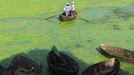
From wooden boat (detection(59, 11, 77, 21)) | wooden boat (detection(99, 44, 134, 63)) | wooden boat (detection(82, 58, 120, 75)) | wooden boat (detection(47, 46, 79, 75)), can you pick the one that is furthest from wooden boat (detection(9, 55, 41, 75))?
wooden boat (detection(59, 11, 77, 21))

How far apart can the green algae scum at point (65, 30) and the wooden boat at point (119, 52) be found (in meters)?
0.17

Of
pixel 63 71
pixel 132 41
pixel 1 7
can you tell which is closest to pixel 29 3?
pixel 1 7

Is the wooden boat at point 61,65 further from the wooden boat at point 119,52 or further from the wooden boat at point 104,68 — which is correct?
the wooden boat at point 119,52

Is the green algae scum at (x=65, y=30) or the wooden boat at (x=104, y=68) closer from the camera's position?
the wooden boat at (x=104, y=68)

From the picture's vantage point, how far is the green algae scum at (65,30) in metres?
9.70

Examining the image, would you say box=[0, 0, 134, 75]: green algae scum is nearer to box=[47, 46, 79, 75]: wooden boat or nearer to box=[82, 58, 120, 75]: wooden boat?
box=[47, 46, 79, 75]: wooden boat

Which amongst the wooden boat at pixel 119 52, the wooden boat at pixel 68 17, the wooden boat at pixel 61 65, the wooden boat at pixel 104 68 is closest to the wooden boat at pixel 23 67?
the wooden boat at pixel 61 65

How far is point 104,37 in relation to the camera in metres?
10.9

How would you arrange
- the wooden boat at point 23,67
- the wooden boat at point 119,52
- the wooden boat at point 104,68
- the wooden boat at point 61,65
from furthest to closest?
1. the wooden boat at point 119,52
2. the wooden boat at point 23,67
3. the wooden boat at point 104,68
4. the wooden boat at point 61,65

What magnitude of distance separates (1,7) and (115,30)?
6.14m

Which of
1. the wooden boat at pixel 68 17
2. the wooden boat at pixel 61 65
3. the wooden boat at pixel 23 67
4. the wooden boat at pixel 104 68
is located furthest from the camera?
the wooden boat at pixel 68 17

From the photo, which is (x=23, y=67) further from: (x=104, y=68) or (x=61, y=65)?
(x=104, y=68)

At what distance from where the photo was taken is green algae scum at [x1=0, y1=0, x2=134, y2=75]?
382 inches

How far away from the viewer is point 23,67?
8.30m
